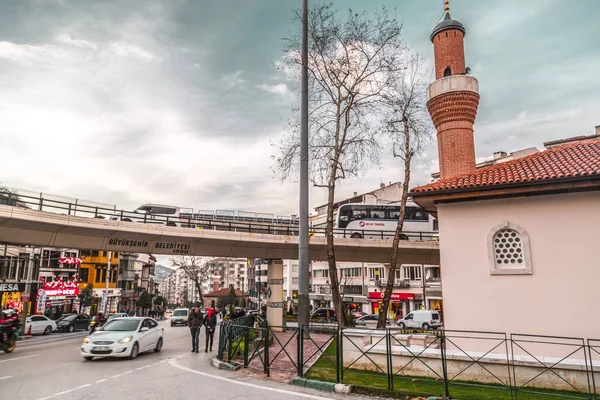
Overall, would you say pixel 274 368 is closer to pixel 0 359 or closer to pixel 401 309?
pixel 0 359

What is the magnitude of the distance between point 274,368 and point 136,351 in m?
5.91

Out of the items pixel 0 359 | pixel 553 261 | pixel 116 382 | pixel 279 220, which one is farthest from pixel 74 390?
pixel 279 220

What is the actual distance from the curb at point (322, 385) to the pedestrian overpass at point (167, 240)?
14921 mm

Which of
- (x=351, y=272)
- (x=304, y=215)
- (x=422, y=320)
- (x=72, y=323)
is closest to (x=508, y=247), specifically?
(x=304, y=215)

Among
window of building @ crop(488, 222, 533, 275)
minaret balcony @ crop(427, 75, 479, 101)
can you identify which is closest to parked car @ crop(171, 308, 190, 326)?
minaret balcony @ crop(427, 75, 479, 101)

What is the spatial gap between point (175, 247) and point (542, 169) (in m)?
19.3

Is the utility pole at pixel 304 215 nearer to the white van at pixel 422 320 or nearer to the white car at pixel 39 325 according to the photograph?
the white van at pixel 422 320

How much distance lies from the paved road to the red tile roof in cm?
799

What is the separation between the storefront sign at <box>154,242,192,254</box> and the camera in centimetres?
2400

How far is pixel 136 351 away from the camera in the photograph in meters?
14.3

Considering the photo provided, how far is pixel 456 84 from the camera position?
19.6 metres

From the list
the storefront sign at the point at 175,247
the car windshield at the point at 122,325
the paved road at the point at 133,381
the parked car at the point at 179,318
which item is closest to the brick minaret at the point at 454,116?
the paved road at the point at 133,381

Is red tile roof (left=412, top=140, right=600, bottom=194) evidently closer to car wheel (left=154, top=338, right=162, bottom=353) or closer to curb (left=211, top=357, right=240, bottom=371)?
curb (left=211, top=357, right=240, bottom=371)

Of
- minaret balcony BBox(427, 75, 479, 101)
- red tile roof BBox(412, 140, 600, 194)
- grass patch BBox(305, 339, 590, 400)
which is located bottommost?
grass patch BBox(305, 339, 590, 400)
